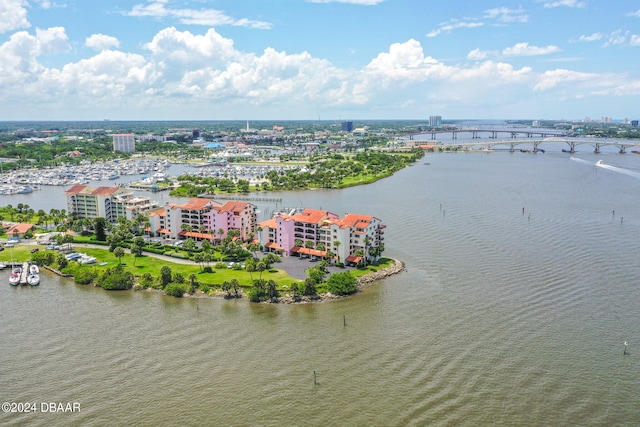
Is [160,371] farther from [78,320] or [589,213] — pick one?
[589,213]

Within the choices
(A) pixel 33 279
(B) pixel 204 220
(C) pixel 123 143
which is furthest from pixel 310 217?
(C) pixel 123 143

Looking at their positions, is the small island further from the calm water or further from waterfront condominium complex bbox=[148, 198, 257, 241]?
the calm water

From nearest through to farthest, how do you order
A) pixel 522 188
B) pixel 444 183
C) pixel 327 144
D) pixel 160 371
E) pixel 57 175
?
pixel 160 371 → pixel 522 188 → pixel 444 183 → pixel 57 175 → pixel 327 144

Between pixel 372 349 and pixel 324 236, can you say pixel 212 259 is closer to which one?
pixel 324 236

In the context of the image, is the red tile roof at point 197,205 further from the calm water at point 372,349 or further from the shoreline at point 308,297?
the calm water at point 372,349

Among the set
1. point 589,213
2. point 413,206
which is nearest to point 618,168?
point 589,213

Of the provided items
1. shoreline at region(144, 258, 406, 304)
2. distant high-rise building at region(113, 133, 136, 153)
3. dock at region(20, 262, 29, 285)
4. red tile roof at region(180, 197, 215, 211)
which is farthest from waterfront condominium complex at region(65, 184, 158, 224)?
distant high-rise building at region(113, 133, 136, 153)
